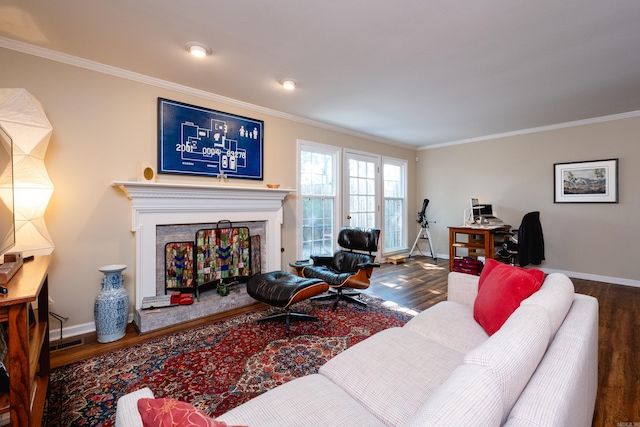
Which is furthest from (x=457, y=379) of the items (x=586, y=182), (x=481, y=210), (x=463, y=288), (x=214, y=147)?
(x=586, y=182)

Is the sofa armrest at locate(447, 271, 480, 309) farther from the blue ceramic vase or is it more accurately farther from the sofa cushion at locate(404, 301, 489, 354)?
the blue ceramic vase

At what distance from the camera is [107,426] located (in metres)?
1.51

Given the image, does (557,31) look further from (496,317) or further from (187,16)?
(187,16)

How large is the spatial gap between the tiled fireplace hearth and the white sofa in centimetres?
197

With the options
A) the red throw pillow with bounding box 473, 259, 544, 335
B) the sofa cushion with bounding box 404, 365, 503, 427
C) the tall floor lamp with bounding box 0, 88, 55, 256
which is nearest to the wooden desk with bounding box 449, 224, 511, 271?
the red throw pillow with bounding box 473, 259, 544, 335

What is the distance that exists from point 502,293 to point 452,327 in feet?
1.15

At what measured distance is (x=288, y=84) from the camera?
9.83 ft

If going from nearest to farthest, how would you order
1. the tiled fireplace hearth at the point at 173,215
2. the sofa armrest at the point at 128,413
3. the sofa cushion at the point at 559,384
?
the sofa cushion at the point at 559,384 → the sofa armrest at the point at 128,413 → the tiled fireplace hearth at the point at 173,215

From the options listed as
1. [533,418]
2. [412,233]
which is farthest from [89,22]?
[412,233]

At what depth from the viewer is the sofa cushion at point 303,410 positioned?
993mm

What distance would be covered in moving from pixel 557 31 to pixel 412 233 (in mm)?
4581

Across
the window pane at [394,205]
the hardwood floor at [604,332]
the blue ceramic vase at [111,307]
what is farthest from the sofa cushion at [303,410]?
the window pane at [394,205]

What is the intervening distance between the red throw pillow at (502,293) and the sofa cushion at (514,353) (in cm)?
42

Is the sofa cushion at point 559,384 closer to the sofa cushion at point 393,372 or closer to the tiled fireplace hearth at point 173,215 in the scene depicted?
the sofa cushion at point 393,372
